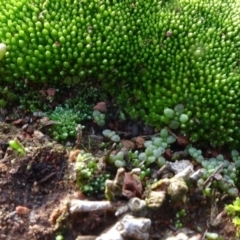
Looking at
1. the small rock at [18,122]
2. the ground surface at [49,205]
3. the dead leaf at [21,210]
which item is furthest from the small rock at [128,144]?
the dead leaf at [21,210]

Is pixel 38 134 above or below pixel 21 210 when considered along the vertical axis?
above

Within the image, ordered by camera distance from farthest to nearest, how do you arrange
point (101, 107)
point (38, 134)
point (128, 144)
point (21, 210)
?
1. point (101, 107)
2. point (128, 144)
3. point (38, 134)
4. point (21, 210)

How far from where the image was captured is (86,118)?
7.92 ft

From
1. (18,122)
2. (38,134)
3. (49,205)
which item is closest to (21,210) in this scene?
(49,205)

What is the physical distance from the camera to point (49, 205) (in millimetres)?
1955

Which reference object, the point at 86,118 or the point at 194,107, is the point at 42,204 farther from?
the point at 194,107

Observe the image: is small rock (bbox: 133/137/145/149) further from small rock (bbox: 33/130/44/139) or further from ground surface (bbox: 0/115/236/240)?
→ small rock (bbox: 33/130/44/139)

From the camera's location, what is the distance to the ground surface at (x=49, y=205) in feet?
6.15

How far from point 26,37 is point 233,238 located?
137 centimetres

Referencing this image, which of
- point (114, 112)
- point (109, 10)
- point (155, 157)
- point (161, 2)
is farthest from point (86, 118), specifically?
point (161, 2)

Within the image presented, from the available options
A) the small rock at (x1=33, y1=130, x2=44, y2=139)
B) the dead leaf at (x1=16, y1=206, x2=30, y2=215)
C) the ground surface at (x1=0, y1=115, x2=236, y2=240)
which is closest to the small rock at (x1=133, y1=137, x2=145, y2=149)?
the ground surface at (x1=0, y1=115, x2=236, y2=240)

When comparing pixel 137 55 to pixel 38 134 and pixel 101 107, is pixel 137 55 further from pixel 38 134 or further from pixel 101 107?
pixel 38 134

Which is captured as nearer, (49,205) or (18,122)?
(49,205)

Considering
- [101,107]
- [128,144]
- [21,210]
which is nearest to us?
[21,210]
